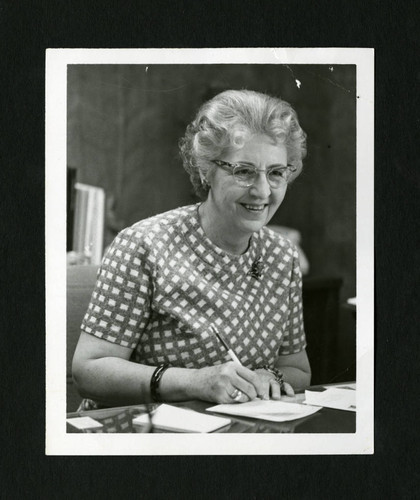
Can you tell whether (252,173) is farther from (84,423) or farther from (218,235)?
(84,423)

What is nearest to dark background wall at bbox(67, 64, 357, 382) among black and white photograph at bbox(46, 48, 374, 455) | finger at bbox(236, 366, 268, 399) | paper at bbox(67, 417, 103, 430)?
black and white photograph at bbox(46, 48, 374, 455)

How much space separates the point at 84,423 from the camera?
3.53 feet

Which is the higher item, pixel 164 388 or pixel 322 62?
pixel 322 62

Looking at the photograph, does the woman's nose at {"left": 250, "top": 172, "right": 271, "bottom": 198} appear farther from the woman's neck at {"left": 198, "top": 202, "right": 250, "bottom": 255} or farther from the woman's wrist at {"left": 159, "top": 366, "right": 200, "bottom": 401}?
the woman's wrist at {"left": 159, "top": 366, "right": 200, "bottom": 401}

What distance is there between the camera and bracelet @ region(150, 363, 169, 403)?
42.5 inches

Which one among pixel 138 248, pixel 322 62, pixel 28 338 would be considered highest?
pixel 322 62

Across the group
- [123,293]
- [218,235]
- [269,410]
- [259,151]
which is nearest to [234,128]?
[259,151]

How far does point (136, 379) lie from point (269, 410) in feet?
0.55

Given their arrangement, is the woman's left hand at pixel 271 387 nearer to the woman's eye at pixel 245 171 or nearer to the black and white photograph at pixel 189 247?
the black and white photograph at pixel 189 247

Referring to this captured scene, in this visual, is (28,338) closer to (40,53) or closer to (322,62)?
(40,53)

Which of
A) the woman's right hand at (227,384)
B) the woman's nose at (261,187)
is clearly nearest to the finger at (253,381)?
the woman's right hand at (227,384)

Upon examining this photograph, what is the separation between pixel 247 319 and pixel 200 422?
0.15 metres
